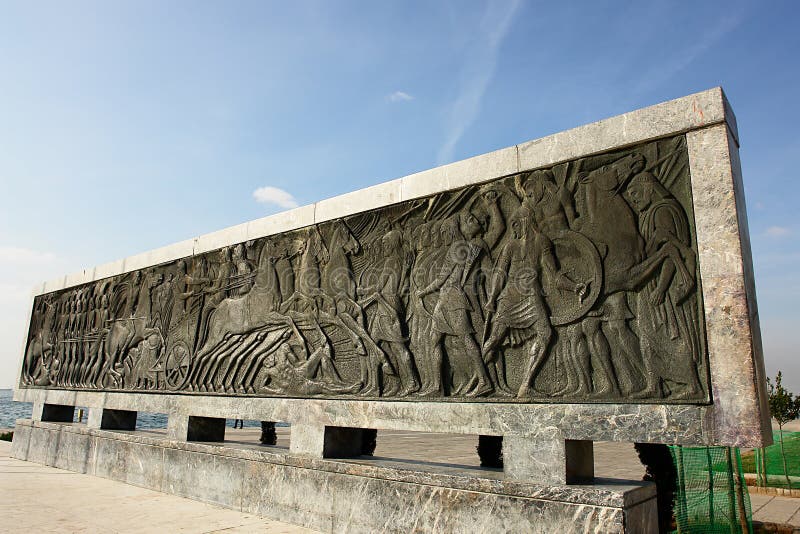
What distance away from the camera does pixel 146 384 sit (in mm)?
8906

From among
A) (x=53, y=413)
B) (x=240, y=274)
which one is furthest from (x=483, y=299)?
(x=53, y=413)

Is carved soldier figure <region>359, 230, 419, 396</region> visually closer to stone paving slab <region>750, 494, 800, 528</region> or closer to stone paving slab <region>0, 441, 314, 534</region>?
stone paving slab <region>0, 441, 314, 534</region>

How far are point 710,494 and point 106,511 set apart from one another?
706 centimetres

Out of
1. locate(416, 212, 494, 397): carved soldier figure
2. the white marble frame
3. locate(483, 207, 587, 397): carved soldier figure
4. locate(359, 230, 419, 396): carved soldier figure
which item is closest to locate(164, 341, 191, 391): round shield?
the white marble frame

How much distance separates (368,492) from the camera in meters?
5.35

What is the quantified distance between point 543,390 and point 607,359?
23.9 inches

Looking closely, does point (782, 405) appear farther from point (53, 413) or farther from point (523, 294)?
point (53, 413)

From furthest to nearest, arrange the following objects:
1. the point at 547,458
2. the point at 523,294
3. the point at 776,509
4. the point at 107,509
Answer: the point at 776,509, the point at 107,509, the point at 523,294, the point at 547,458

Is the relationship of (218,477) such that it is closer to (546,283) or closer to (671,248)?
(546,283)

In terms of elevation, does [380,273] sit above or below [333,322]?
above

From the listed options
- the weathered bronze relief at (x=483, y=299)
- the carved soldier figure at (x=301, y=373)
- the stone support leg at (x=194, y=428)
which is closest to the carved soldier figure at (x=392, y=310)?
the weathered bronze relief at (x=483, y=299)

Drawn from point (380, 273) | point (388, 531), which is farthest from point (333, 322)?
point (388, 531)

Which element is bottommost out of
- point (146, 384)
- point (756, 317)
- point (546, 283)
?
point (146, 384)

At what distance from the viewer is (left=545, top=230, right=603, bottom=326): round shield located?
457cm
